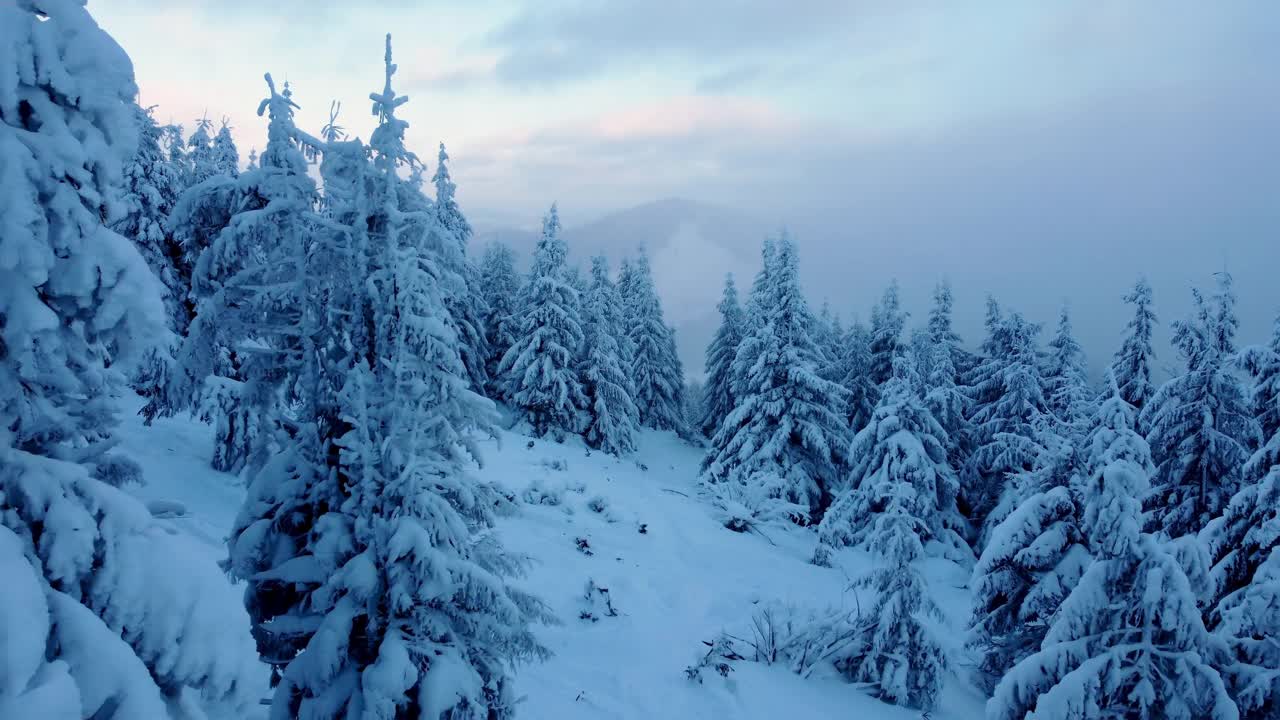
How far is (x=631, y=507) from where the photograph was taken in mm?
18234

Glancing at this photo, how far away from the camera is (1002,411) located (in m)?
26.3

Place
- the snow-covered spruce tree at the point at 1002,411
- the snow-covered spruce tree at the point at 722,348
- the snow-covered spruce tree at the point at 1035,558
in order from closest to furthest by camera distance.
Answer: the snow-covered spruce tree at the point at 1035,558
the snow-covered spruce tree at the point at 1002,411
the snow-covered spruce tree at the point at 722,348

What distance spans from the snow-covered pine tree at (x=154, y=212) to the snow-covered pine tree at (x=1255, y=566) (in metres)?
23.8

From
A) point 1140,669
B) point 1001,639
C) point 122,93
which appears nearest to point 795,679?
point 1001,639

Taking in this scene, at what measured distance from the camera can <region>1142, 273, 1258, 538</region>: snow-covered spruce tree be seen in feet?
50.5

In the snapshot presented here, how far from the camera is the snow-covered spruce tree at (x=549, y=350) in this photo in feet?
103

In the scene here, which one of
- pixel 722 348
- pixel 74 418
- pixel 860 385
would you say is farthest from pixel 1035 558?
pixel 722 348

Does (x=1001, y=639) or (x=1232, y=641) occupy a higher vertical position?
(x=1232, y=641)

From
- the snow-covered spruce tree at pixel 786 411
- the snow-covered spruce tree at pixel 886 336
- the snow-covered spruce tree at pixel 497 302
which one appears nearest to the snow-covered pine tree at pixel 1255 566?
the snow-covered spruce tree at pixel 786 411

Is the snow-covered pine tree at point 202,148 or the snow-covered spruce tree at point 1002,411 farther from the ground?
the snow-covered pine tree at point 202,148

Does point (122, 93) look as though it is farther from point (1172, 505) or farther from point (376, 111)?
point (1172, 505)

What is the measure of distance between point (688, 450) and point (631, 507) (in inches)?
1085

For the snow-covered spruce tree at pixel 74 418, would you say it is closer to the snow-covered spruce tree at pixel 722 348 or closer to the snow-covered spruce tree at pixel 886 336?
the snow-covered spruce tree at pixel 886 336

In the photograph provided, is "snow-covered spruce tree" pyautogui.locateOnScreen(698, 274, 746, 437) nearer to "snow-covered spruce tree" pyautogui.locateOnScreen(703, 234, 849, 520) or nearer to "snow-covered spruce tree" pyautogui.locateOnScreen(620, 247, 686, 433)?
"snow-covered spruce tree" pyautogui.locateOnScreen(620, 247, 686, 433)
